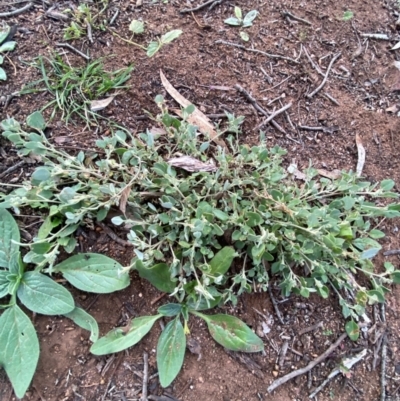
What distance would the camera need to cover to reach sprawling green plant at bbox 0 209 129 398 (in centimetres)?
185

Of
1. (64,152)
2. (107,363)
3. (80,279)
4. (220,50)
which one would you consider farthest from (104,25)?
(107,363)

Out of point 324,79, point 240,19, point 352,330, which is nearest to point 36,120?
point 240,19

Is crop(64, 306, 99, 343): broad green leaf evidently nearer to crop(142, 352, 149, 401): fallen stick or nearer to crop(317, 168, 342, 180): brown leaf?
crop(142, 352, 149, 401): fallen stick

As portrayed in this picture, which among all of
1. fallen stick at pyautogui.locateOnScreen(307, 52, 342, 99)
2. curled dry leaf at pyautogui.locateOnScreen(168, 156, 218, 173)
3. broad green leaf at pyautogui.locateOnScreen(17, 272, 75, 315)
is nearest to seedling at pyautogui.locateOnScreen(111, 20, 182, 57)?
curled dry leaf at pyautogui.locateOnScreen(168, 156, 218, 173)

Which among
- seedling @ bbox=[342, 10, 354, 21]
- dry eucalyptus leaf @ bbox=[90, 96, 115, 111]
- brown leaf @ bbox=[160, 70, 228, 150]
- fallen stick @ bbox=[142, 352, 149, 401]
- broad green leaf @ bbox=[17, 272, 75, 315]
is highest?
seedling @ bbox=[342, 10, 354, 21]

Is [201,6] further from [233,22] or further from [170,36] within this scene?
[170,36]

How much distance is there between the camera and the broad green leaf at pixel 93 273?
1.95 metres

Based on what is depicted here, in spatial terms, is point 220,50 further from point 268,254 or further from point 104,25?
point 268,254

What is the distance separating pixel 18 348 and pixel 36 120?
3.32 feet

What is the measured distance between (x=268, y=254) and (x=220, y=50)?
127cm

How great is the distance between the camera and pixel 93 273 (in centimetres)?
197

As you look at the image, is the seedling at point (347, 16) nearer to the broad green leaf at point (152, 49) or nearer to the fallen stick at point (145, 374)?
the broad green leaf at point (152, 49)

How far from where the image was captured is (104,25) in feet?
8.27

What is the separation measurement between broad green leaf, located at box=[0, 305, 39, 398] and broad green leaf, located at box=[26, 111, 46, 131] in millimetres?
825
